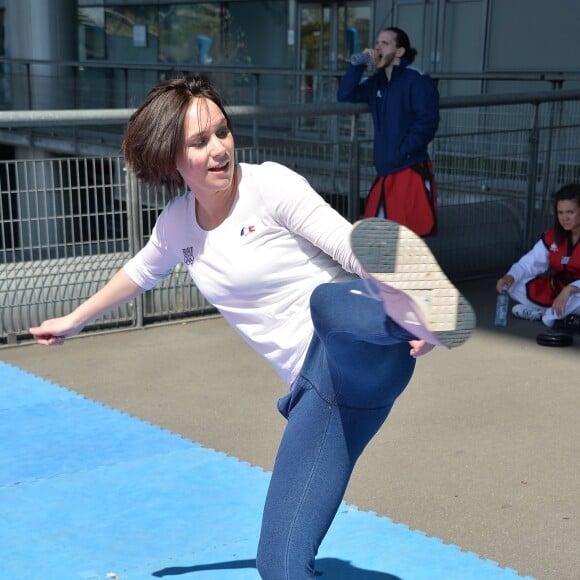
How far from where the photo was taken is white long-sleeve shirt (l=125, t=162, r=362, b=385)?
8.94 feet

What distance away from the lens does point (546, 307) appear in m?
7.31

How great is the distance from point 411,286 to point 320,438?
0.56 metres

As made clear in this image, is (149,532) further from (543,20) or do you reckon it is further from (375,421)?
(543,20)

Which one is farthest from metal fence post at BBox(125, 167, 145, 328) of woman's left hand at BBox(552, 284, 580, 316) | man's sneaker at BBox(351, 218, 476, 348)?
man's sneaker at BBox(351, 218, 476, 348)

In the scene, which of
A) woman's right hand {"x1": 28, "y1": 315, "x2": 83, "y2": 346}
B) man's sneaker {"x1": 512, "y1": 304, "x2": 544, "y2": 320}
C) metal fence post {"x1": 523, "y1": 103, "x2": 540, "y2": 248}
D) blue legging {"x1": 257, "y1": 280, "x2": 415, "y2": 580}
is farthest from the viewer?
metal fence post {"x1": 523, "y1": 103, "x2": 540, "y2": 248}

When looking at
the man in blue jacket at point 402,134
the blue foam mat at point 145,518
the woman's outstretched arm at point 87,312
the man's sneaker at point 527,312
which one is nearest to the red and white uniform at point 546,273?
the man's sneaker at point 527,312

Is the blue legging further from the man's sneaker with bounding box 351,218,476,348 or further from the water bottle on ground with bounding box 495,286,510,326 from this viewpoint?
the water bottle on ground with bounding box 495,286,510,326

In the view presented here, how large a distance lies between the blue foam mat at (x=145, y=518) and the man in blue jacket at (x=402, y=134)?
3.03 m

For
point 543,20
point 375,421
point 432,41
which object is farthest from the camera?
point 432,41

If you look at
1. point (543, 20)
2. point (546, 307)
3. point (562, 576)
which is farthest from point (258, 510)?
point (543, 20)

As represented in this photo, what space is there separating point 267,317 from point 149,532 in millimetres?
1626

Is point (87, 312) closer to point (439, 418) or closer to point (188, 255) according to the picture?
point (188, 255)

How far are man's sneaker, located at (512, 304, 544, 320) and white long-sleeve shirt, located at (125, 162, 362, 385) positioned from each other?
487 centimetres

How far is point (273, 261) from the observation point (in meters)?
2.74
